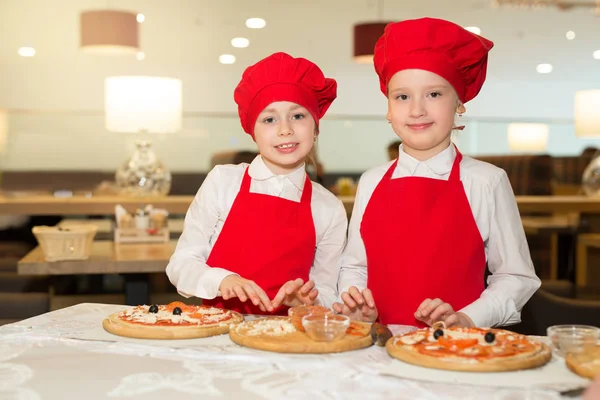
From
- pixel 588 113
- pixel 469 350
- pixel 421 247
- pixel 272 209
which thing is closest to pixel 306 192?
pixel 272 209

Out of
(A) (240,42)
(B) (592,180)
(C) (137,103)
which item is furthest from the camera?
(A) (240,42)

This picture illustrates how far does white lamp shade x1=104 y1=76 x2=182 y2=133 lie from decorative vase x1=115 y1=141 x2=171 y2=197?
26 cm

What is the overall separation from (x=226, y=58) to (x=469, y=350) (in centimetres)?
478

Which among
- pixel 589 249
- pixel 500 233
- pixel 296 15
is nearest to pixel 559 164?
pixel 589 249

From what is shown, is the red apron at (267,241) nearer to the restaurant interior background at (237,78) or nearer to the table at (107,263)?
the table at (107,263)

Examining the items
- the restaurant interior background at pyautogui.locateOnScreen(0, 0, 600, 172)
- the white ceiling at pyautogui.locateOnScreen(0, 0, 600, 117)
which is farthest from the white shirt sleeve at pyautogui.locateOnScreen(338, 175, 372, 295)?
the white ceiling at pyautogui.locateOnScreen(0, 0, 600, 117)

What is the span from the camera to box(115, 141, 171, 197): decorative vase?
396 cm

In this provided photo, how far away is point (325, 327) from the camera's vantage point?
1309 millimetres

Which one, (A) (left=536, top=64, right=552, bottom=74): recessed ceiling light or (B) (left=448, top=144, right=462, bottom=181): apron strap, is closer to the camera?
(B) (left=448, top=144, right=462, bottom=181): apron strap

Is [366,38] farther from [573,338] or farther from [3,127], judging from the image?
[573,338]

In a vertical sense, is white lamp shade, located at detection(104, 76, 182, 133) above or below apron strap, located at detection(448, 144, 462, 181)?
above

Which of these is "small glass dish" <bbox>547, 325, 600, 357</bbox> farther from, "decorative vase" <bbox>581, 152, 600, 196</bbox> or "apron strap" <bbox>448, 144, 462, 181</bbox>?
"decorative vase" <bbox>581, 152, 600, 196</bbox>

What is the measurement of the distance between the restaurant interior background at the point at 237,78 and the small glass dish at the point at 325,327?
3.46 meters

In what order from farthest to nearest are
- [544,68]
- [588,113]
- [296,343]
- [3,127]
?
[544,68] < [3,127] < [588,113] < [296,343]
